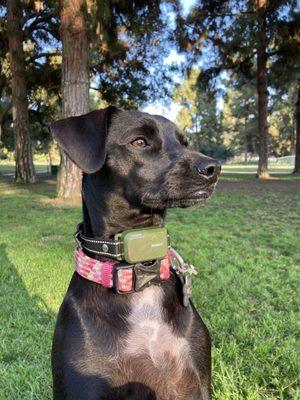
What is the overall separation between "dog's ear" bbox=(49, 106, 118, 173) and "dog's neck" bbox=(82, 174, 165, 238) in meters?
0.13

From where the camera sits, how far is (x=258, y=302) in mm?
3975

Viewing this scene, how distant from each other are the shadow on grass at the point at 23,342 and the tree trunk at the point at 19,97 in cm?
1412

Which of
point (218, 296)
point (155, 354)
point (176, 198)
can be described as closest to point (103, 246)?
point (176, 198)

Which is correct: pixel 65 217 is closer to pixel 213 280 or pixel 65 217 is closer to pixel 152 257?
pixel 213 280

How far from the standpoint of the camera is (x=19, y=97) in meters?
17.5

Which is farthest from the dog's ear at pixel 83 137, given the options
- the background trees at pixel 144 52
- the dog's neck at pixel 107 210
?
the background trees at pixel 144 52

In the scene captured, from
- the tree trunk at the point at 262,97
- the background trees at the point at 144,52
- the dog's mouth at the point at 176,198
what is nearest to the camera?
the dog's mouth at the point at 176,198

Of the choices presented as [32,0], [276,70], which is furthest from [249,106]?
[32,0]

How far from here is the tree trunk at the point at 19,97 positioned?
16.2 metres

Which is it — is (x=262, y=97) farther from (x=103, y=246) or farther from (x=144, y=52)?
(x=103, y=246)

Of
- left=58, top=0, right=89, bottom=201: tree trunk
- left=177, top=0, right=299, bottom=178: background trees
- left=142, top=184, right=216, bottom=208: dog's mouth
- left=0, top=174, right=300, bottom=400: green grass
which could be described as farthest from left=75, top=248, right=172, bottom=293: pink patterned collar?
left=177, top=0, right=299, bottom=178: background trees

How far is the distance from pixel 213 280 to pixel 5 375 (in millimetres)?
2378

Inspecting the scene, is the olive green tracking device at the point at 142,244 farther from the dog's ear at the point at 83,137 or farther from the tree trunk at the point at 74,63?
the tree trunk at the point at 74,63

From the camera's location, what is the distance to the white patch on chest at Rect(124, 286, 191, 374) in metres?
1.89
